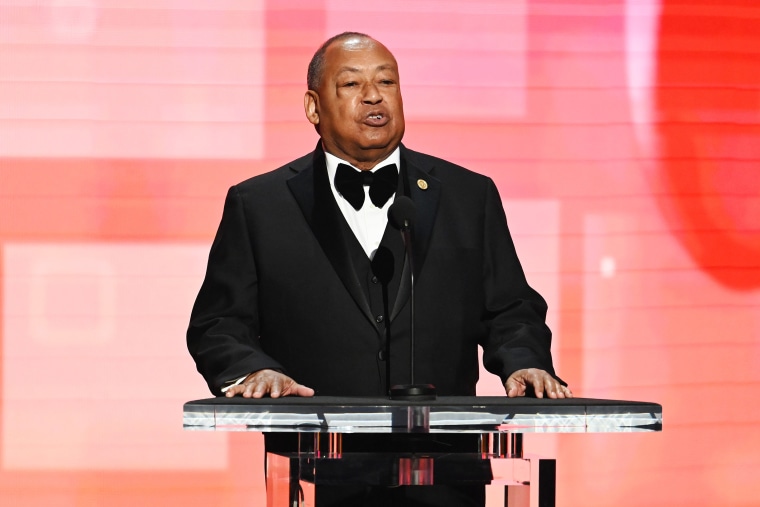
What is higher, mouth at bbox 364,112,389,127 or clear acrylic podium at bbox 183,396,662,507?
mouth at bbox 364,112,389,127

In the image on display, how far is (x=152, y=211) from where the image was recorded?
3957 mm

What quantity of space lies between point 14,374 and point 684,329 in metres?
2.12

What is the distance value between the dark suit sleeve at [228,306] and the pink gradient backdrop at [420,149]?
1062mm

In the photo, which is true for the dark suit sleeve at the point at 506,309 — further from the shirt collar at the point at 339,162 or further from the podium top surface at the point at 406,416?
the podium top surface at the point at 406,416

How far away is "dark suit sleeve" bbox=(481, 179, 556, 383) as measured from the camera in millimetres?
2646

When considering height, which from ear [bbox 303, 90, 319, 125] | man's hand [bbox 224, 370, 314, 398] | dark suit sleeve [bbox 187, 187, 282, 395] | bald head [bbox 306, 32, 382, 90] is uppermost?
bald head [bbox 306, 32, 382, 90]

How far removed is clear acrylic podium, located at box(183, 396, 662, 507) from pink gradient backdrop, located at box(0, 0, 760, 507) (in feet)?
5.57

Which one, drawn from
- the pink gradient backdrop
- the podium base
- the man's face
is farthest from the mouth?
the pink gradient backdrop

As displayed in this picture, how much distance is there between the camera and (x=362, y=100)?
9.45ft

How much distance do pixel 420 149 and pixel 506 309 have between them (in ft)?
4.27

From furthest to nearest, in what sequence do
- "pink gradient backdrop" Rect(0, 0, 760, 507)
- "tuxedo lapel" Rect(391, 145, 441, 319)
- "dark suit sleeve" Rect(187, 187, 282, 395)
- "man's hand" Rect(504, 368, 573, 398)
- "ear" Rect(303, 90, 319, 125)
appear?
"pink gradient backdrop" Rect(0, 0, 760, 507) → "ear" Rect(303, 90, 319, 125) → "tuxedo lapel" Rect(391, 145, 441, 319) → "dark suit sleeve" Rect(187, 187, 282, 395) → "man's hand" Rect(504, 368, 573, 398)

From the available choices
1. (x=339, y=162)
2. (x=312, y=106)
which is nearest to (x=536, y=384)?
(x=339, y=162)

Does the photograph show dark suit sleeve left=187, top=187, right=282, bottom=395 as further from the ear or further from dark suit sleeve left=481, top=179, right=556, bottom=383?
dark suit sleeve left=481, top=179, right=556, bottom=383

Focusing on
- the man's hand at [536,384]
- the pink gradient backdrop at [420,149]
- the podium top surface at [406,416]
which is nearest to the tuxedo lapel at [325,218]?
the man's hand at [536,384]
